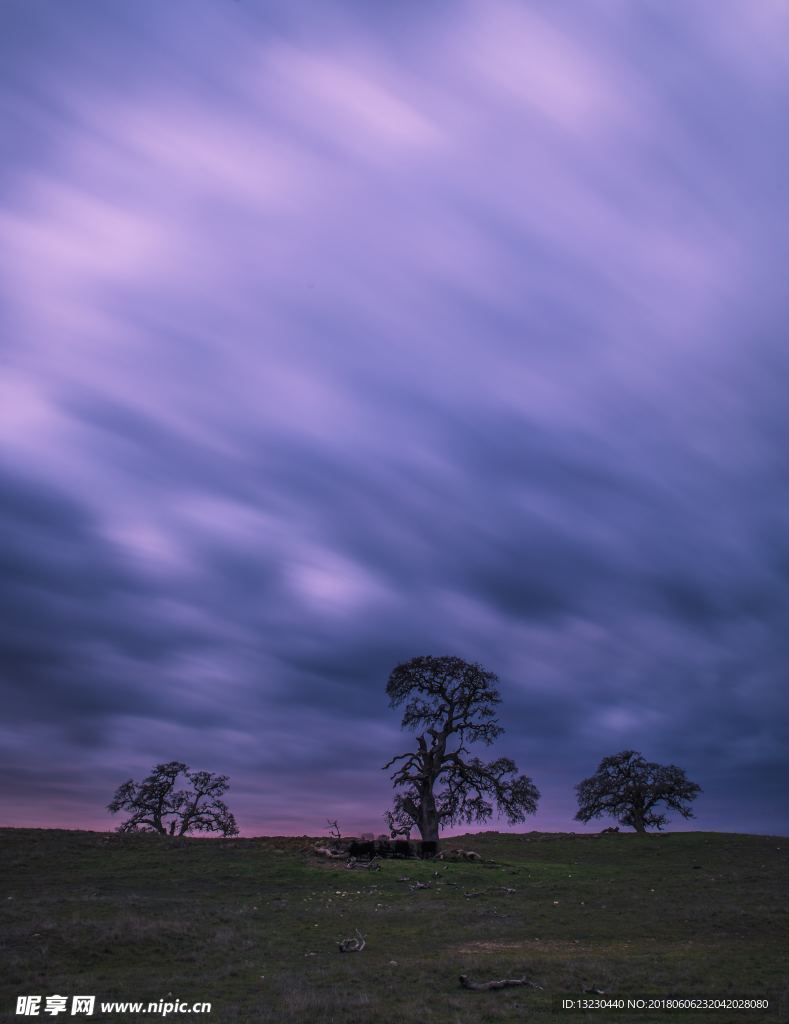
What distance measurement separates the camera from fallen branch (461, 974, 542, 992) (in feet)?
62.7

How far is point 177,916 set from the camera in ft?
94.2

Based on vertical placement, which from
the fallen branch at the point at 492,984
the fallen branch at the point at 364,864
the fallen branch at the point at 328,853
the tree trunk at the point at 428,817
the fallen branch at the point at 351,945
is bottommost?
the fallen branch at the point at 492,984

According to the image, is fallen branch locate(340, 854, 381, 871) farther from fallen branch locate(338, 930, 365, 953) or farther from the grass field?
fallen branch locate(338, 930, 365, 953)

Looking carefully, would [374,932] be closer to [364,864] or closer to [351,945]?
[351,945]

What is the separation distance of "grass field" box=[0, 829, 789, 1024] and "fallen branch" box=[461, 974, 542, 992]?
Answer: 0.73 ft

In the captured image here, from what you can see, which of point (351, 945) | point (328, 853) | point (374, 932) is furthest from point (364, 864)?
point (351, 945)

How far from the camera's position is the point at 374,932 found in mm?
27578

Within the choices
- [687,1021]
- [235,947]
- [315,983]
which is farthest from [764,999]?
[235,947]

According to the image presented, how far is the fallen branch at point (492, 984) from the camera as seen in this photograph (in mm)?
19109

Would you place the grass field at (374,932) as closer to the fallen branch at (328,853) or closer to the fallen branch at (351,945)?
the fallen branch at (351,945)

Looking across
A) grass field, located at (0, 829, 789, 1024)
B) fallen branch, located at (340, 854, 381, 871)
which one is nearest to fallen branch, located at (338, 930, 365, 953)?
grass field, located at (0, 829, 789, 1024)

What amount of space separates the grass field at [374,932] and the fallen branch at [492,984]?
22 centimetres

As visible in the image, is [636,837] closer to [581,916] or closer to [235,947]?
[581,916]

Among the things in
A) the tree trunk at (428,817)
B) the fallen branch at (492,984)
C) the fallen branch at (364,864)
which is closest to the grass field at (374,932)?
the fallen branch at (492,984)
